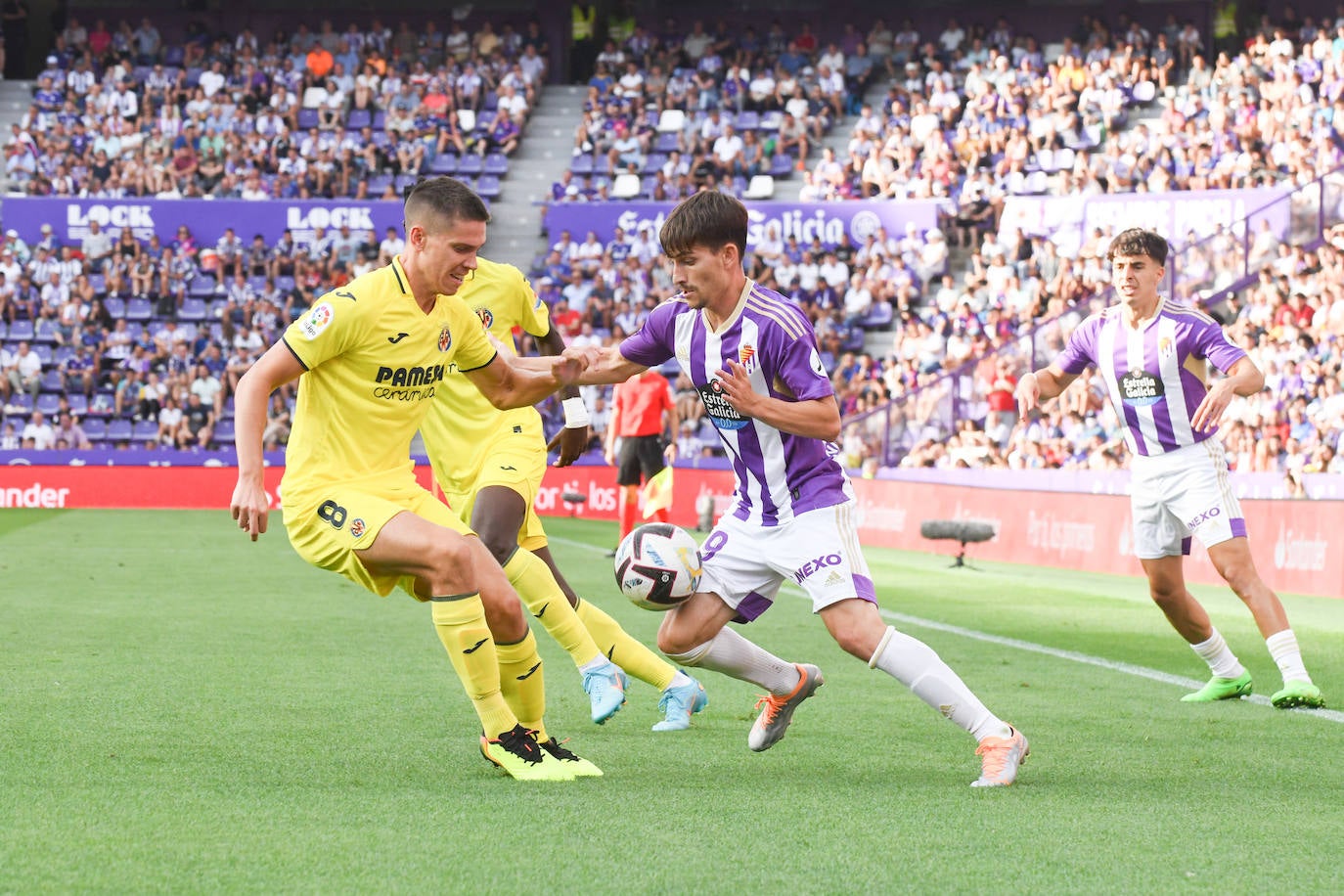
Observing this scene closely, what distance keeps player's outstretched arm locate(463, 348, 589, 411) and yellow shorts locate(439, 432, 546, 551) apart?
1030 millimetres

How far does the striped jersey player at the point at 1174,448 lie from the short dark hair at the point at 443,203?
3201 mm

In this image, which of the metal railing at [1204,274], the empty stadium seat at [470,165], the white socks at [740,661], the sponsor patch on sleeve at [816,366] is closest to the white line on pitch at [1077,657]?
the white socks at [740,661]

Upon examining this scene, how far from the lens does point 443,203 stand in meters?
6.03

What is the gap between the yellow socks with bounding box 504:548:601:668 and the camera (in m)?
7.39

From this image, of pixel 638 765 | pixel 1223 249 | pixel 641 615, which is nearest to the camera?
pixel 638 765

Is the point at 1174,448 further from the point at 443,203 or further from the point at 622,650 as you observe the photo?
the point at 443,203

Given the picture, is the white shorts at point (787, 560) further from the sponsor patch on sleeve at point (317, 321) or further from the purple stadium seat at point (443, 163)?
the purple stadium seat at point (443, 163)

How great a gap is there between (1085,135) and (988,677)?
75.8 feet

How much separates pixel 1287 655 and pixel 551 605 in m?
3.62

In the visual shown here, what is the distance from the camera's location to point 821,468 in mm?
6238

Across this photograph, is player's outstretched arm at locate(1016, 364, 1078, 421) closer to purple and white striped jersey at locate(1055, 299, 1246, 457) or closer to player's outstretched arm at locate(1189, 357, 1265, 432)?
purple and white striped jersey at locate(1055, 299, 1246, 457)

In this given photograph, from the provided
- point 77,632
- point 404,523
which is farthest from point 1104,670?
point 77,632

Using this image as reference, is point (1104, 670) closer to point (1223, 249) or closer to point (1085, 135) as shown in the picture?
point (1223, 249)

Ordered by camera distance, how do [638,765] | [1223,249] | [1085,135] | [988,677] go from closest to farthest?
1. [638,765]
2. [988,677]
3. [1223,249]
4. [1085,135]
